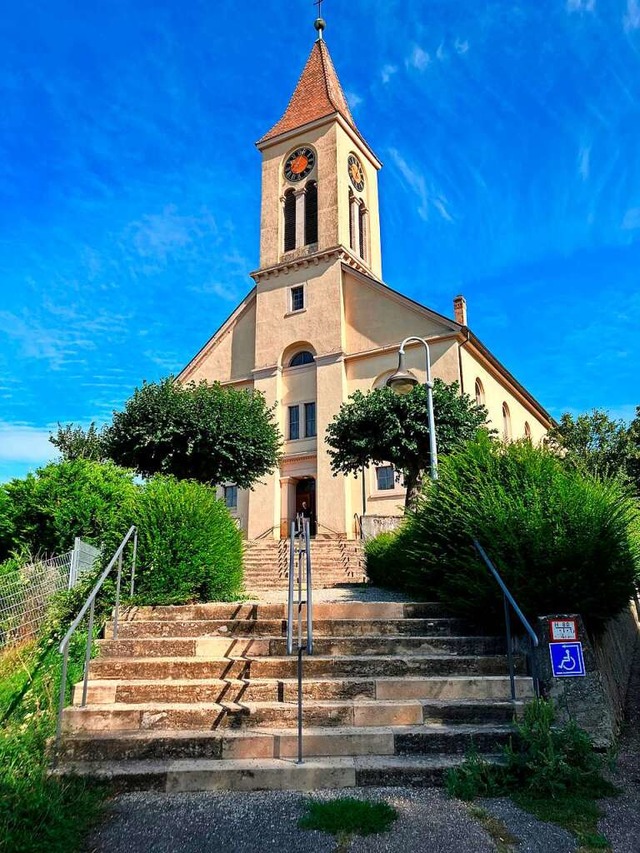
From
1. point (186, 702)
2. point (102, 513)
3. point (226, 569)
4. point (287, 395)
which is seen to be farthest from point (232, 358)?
point (186, 702)

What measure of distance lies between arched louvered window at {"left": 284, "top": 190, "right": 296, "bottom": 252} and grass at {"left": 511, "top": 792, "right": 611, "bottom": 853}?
31595 mm

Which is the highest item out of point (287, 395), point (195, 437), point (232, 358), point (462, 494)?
point (232, 358)

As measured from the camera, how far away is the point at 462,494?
25.7ft

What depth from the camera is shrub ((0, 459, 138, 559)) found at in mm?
11531

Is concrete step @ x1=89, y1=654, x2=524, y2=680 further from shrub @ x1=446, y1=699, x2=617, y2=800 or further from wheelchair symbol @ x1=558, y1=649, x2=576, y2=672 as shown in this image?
shrub @ x1=446, y1=699, x2=617, y2=800

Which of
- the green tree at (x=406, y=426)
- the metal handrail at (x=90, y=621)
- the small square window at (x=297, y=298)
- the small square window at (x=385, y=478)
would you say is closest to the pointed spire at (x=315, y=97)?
the small square window at (x=297, y=298)

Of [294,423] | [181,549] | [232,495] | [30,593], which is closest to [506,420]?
[294,423]

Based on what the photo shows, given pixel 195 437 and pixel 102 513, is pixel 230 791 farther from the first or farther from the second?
pixel 195 437

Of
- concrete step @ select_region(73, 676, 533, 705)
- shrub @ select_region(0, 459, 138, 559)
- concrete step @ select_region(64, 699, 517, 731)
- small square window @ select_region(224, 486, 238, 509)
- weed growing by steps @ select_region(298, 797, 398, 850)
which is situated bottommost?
weed growing by steps @ select_region(298, 797, 398, 850)

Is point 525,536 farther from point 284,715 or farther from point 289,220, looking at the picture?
point 289,220

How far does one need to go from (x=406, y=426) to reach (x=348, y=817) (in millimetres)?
16097

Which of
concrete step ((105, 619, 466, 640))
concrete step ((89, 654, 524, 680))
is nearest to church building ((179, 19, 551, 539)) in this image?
concrete step ((105, 619, 466, 640))

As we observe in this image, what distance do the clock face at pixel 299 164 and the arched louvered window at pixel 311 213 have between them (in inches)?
41.0

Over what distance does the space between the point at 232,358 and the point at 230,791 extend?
2977cm
